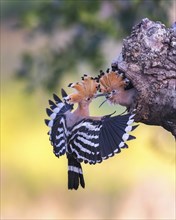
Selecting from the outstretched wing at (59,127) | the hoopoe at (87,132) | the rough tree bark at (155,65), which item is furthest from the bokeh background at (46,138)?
the rough tree bark at (155,65)

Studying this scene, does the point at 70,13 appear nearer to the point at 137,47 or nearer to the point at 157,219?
the point at 137,47

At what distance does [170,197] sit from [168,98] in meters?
3.04

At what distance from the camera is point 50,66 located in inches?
139

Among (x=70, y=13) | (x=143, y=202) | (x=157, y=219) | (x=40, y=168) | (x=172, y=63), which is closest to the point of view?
(x=172, y=63)

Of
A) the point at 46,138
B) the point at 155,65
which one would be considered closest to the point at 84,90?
the point at 155,65

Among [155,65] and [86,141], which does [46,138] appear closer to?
[86,141]

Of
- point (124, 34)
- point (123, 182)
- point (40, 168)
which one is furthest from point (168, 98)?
point (40, 168)

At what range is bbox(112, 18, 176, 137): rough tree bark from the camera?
2.05 metres

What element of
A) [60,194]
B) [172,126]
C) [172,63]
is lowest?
[172,126]

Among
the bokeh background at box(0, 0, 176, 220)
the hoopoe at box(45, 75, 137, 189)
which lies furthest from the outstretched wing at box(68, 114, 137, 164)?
the bokeh background at box(0, 0, 176, 220)

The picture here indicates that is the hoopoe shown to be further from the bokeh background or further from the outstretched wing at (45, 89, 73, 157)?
the bokeh background

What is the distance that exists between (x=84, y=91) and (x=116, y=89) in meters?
0.10

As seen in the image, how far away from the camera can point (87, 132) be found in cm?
218

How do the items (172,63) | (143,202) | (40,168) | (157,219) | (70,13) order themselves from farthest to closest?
(40,168), (143,202), (157,219), (70,13), (172,63)
